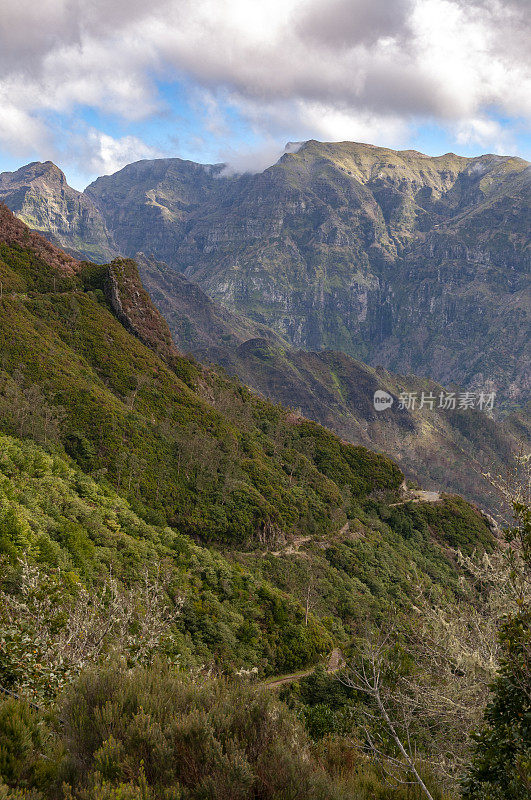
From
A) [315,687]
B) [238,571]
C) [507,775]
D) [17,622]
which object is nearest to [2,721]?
[17,622]

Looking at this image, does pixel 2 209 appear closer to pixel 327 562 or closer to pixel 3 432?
pixel 3 432

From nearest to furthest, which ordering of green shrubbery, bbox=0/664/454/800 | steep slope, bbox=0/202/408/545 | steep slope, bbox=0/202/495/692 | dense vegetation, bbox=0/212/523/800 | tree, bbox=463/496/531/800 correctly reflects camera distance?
1. green shrubbery, bbox=0/664/454/800
2. dense vegetation, bbox=0/212/523/800
3. tree, bbox=463/496/531/800
4. steep slope, bbox=0/202/495/692
5. steep slope, bbox=0/202/408/545

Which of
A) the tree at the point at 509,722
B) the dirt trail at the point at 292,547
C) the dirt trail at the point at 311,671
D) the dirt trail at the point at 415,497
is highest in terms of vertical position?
the tree at the point at 509,722

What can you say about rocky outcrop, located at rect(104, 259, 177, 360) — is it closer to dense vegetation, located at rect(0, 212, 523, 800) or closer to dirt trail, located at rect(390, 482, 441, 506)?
dense vegetation, located at rect(0, 212, 523, 800)

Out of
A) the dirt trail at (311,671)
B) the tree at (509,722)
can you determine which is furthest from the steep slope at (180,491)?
the tree at (509,722)

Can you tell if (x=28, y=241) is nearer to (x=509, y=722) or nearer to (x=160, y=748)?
(x=160, y=748)

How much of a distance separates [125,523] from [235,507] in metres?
18.1

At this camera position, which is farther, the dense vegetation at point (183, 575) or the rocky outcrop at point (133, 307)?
the rocky outcrop at point (133, 307)

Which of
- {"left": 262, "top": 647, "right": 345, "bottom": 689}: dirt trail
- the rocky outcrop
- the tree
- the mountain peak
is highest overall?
the mountain peak

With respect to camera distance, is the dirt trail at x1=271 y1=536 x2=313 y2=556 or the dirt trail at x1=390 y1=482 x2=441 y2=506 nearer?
the dirt trail at x1=271 y1=536 x2=313 y2=556

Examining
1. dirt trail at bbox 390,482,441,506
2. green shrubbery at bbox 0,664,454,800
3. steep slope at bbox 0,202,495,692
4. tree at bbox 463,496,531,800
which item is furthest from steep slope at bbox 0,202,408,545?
tree at bbox 463,496,531,800

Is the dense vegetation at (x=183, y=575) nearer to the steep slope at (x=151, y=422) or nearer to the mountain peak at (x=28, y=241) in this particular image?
the steep slope at (x=151, y=422)

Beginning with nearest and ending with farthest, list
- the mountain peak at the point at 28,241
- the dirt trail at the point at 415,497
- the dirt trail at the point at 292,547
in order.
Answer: the dirt trail at the point at 292,547, the mountain peak at the point at 28,241, the dirt trail at the point at 415,497

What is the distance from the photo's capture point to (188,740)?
6.93 m
